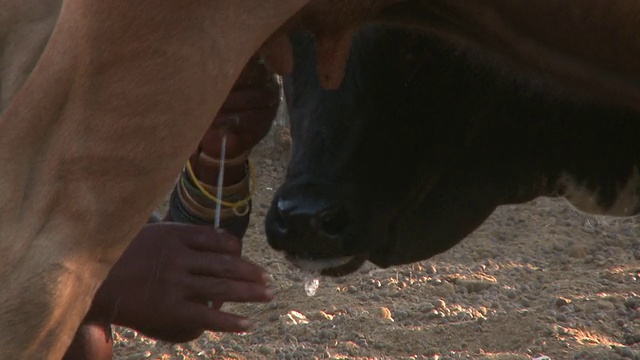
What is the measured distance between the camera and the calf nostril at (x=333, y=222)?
10.5 ft

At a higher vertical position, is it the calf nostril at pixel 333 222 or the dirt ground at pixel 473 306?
the calf nostril at pixel 333 222

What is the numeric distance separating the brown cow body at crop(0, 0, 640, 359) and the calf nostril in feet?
3.41

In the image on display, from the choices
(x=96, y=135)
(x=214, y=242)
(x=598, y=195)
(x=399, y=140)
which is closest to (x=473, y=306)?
(x=598, y=195)

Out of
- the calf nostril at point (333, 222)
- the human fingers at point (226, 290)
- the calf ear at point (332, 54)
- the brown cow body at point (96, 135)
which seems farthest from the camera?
the calf nostril at point (333, 222)

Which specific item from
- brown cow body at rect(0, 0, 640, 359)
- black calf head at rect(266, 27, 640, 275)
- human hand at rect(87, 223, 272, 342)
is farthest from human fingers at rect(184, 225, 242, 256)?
brown cow body at rect(0, 0, 640, 359)

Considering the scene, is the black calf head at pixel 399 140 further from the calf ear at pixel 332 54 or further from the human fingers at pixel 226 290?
the calf ear at pixel 332 54

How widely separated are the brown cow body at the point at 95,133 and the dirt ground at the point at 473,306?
196 cm

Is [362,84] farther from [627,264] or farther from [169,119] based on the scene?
[627,264]

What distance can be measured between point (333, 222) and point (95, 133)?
45.9 inches

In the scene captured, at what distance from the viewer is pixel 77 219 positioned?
213cm

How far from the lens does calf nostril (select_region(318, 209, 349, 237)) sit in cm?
319

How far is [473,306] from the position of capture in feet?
14.9

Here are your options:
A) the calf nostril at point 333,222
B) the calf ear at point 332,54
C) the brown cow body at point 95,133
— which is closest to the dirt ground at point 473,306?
the calf nostril at point 333,222

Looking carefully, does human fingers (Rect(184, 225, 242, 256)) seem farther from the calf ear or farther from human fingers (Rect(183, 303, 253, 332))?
the calf ear
